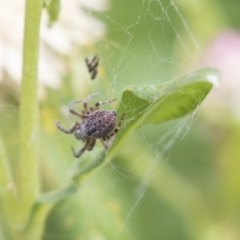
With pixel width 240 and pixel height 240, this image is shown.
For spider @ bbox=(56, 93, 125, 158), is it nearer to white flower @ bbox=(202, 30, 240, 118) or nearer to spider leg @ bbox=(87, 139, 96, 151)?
spider leg @ bbox=(87, 139, 96, 151)

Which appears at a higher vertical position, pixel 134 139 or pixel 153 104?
pixel 153 104

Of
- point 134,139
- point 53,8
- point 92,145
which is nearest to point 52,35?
point 134,139

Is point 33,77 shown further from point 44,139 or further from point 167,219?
point 167,219

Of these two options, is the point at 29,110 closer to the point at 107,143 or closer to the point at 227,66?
the point at 107,143

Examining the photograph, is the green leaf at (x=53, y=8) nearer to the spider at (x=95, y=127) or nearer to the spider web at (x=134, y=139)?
the spider at (x=95, y=127)

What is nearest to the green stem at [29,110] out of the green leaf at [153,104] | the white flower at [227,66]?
the green leaf at [153,104]

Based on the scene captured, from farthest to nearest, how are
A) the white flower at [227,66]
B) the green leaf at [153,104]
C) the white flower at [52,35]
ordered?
1. the white flower at [227,66]
2. the white flower at [52,35]
3. the green leaf at [153,104]

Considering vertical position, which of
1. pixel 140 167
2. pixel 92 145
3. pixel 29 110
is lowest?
pixel 140 167
